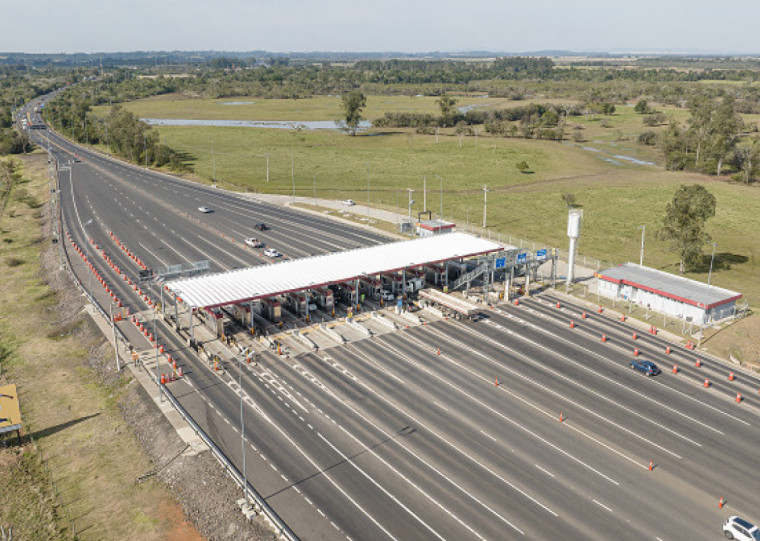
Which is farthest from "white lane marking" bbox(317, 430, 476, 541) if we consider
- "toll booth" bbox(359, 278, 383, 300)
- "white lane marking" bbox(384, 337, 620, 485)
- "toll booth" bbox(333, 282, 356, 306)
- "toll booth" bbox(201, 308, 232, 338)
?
"toll booth" bbox(359, 278, 383, 300)

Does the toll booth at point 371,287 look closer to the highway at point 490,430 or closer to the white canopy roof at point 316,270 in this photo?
the white canopy roof at point 316,270

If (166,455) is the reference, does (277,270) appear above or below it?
above

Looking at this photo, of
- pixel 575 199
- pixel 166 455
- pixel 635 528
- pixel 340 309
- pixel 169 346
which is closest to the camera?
pixel 635 528

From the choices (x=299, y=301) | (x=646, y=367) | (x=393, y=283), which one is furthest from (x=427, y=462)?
(x=393, y=283)

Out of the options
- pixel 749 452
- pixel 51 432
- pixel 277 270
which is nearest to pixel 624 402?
pixel 749 452

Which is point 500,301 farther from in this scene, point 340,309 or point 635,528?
point 635,528

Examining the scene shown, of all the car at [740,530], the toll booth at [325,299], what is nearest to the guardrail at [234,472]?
the toll booth at [325,299]
